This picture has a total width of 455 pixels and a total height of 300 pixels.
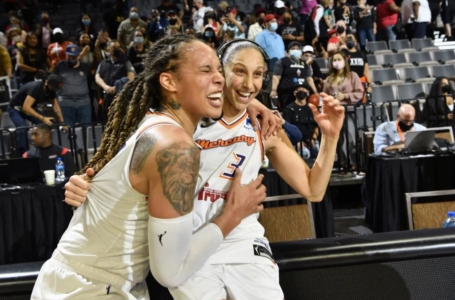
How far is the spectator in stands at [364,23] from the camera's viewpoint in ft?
46.3

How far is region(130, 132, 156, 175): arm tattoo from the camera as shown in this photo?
1933 mm

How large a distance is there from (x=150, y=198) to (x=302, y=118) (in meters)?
7.66

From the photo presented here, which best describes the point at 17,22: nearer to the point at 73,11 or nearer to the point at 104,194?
the point at 73,11

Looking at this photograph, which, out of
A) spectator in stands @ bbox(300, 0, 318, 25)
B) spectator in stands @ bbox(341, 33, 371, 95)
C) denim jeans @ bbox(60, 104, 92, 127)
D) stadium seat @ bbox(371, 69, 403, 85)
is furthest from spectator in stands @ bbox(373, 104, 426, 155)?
spectator in stands @ bbox(300, 0, 318, 25)

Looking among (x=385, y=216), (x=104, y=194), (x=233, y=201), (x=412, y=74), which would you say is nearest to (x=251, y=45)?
(x=233, y=201)

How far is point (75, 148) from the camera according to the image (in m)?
8.85

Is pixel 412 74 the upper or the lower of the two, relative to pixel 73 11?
lower

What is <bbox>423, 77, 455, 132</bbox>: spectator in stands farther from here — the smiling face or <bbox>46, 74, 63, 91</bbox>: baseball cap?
the smiling face

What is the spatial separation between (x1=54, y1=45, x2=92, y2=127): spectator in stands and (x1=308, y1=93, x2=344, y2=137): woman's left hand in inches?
314

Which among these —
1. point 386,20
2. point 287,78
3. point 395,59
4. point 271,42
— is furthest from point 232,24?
point 386,20

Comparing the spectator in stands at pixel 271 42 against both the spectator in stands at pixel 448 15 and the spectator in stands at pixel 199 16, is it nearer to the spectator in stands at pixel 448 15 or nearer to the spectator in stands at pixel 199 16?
the spectator in stands at pixel 199 16

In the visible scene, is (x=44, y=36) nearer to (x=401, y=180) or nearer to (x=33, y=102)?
(x=33, y=102)

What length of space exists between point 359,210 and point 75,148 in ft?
12.9

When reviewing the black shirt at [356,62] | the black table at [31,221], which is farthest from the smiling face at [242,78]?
the black shirt at [356,62]
